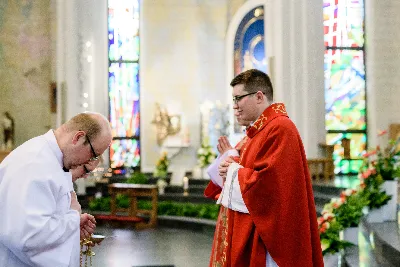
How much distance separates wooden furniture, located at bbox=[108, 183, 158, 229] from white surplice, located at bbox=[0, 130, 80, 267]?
924cm

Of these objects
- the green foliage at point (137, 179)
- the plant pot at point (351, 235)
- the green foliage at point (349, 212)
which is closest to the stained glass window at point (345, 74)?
the green foliage at point (137, 179)

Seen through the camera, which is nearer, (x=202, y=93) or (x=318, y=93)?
(x=318, y=93)

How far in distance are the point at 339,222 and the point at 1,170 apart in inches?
164

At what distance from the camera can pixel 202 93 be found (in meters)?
17.5

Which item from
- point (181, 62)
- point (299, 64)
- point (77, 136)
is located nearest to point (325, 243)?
point (77, 136)

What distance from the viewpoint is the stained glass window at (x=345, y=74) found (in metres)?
16.0

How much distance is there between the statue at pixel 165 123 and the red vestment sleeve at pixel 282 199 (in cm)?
1381

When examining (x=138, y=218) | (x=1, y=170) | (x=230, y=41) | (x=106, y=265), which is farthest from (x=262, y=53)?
(x=1, y=170)

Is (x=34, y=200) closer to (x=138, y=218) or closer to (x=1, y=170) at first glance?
(x=1, y=170)

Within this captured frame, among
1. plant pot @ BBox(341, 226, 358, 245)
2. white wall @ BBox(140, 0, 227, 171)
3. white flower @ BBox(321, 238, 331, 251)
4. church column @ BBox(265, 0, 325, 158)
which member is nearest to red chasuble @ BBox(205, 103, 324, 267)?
white flower @ BBox(321, 238, 331, 251)

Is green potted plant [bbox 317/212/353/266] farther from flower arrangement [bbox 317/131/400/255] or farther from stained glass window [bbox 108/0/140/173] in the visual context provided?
stained glass window [bbox 108/0/140/173]

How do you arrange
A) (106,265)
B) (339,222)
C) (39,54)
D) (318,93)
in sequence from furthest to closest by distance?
(39,54), (318,93), (106,265), (339,222)

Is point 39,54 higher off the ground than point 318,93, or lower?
higher

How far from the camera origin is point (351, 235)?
6.41 meters
